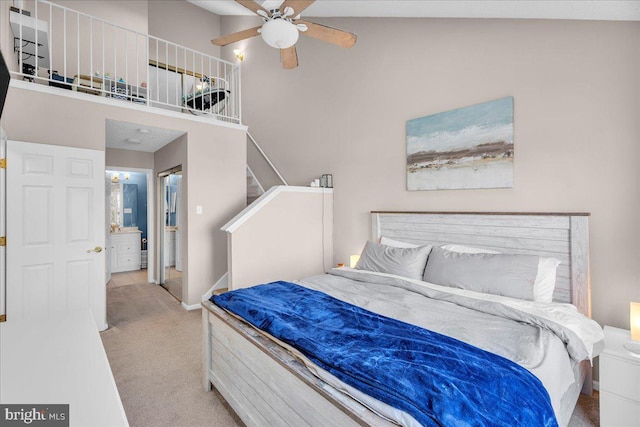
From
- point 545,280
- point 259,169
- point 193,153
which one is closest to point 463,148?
point 545,280

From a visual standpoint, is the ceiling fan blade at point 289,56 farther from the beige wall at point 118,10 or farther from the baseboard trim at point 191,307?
the beige wall at point 118,10

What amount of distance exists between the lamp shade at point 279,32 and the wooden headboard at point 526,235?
2.10 m

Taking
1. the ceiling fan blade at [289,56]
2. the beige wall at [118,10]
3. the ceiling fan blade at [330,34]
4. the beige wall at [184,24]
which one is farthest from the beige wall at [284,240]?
the beige wall at [184,24]

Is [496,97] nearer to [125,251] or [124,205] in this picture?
[125,251]

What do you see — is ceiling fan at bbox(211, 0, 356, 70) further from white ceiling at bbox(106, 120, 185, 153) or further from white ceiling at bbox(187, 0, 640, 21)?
white ceiling at bbox(106, 120, 185, 153)

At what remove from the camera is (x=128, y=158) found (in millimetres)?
5043

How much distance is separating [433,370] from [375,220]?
2.61 meters

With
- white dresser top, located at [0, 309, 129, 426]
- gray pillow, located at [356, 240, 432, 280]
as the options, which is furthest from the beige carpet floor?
gray pillow, located at [356, 240, 432, 280]

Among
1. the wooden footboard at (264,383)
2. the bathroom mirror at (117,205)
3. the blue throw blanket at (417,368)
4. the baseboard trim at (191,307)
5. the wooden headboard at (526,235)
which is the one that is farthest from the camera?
the bathroom mirror at (117,205)

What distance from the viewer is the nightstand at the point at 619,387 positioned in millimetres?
1730

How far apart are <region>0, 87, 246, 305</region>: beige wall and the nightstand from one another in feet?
12.9

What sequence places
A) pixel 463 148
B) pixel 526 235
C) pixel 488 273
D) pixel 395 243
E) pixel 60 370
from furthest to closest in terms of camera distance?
1. pixel 395 243
2. pixel 463 148
3. pixel 526 235
4. pixel 488 273
5. pixel 60 370

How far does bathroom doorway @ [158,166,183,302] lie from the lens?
15.0 feet

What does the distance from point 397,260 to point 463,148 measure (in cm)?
126
